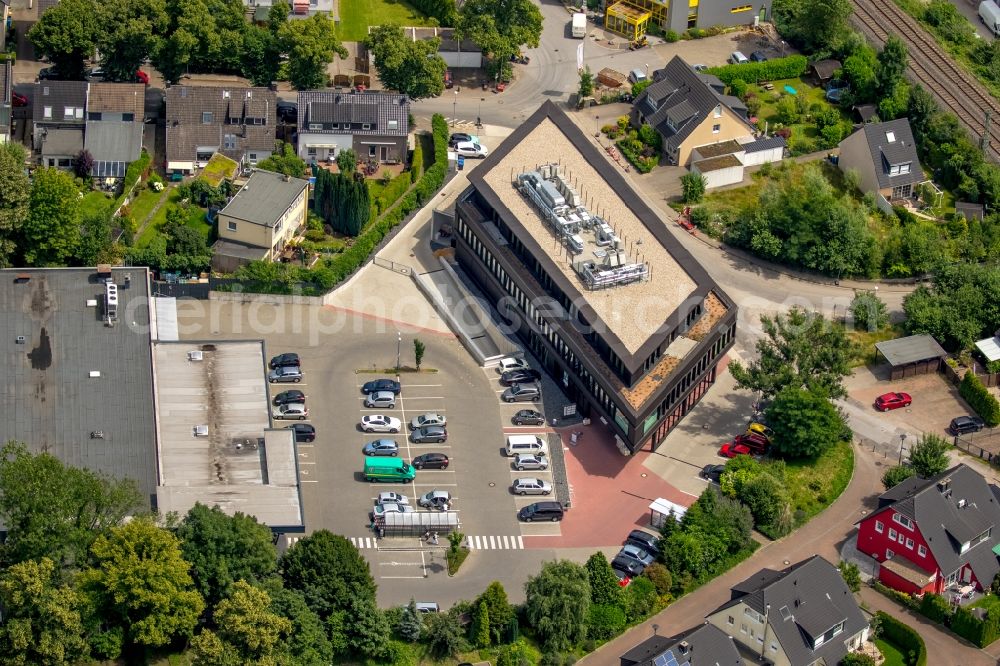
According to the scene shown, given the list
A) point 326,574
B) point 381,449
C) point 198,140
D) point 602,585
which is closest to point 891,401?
point 602,585

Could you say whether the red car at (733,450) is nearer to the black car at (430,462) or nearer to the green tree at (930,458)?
the green tree at (930,458)

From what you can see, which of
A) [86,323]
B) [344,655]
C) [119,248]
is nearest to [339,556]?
[344,655]

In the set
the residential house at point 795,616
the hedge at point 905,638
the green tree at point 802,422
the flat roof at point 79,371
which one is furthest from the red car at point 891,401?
the flat roof at point 79,371

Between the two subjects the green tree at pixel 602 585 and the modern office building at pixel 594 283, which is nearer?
the green tree at pixel 602 585

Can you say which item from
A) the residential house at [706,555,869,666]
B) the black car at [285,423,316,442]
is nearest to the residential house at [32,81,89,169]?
the black car at [285,423,316,442]

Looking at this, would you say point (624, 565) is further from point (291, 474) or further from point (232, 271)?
point (232, 271)
